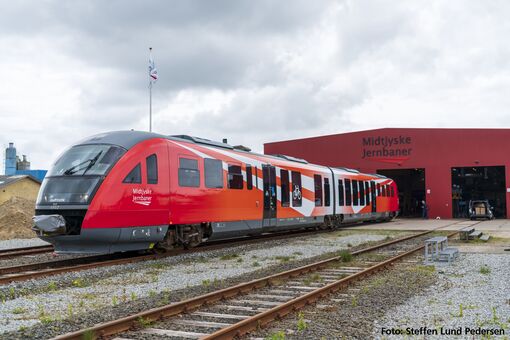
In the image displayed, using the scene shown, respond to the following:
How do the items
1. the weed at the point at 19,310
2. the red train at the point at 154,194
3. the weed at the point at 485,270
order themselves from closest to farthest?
1. the weed at the point at 19,310
2. the weed at the point at 485,270
3. the red train at the point at 154,194

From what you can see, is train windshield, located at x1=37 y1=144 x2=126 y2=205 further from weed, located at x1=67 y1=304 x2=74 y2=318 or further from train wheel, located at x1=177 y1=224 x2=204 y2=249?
weed, located at x1=67 y1=304 x2=74 y2=318

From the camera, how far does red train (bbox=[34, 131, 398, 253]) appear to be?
11.5 meters

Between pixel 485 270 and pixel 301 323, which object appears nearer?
pixel 301 323

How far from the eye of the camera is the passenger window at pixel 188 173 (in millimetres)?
13875

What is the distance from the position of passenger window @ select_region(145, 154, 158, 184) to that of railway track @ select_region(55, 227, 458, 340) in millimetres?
4505

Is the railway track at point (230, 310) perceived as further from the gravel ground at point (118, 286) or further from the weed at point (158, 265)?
the weed at point (158, 265)

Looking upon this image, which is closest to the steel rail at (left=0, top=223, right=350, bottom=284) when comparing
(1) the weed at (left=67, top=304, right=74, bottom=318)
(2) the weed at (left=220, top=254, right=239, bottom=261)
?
(2) the weed at (left=220, top=254, right=239, bottom=261)

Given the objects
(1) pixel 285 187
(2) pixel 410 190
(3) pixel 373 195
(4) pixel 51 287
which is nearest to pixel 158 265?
(4) pixel 51 287

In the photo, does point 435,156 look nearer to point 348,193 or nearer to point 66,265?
point 348,193

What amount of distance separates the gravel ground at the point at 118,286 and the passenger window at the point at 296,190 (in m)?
6.03

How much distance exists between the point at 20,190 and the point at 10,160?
25102mm

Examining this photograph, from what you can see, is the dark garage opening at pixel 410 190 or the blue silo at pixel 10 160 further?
the blue silo at pixel 10 160

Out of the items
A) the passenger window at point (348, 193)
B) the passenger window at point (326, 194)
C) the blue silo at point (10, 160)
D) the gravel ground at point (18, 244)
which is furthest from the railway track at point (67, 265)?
the blue silo at point (10, 160)

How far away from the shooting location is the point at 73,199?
1155 cm
